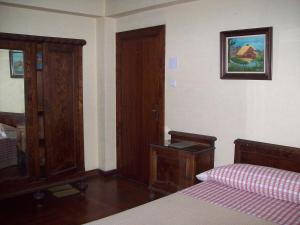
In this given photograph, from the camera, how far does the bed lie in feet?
6.49

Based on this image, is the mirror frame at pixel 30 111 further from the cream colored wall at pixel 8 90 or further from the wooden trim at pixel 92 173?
the wooden trim at pixel 92 173

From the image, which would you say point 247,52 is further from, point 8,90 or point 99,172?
point 99,172

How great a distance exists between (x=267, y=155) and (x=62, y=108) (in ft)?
6.65

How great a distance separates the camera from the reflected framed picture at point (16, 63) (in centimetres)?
321

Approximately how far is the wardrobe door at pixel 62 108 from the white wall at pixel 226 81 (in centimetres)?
98

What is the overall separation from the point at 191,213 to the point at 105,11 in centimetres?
296

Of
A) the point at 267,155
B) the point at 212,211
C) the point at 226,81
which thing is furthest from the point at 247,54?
the point at 212,211

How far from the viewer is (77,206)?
3465 millimetres

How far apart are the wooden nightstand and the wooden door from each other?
501mm

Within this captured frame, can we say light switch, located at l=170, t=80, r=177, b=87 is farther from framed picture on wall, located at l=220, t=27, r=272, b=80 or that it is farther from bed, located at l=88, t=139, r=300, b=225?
bed, located at l=88, t=139, r=300, b=225

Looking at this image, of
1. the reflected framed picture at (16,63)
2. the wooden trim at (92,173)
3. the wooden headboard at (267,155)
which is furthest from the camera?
the wooden trim at (92,173)

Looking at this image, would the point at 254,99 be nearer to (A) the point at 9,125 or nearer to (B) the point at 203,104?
(B) the point at 203,104

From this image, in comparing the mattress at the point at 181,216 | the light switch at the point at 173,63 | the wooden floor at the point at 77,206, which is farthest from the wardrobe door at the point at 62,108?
the mattress at the point at 181,216

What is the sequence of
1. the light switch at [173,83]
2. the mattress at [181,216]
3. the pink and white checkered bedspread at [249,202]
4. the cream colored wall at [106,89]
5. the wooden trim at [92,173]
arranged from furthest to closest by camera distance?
the wooden trim at [92,173]
the cream colored wall at [106,89]
the light switch at [173,83]
the pink and white checkered bedspread at [249,202]
the mattress at [181,216]
